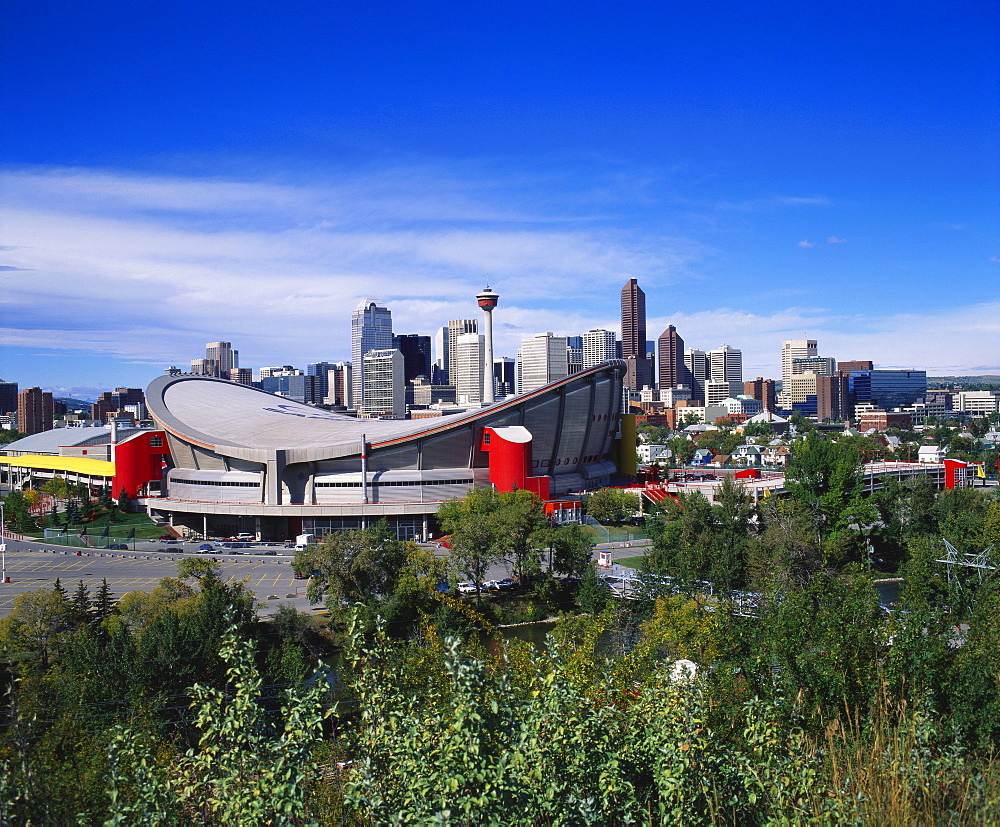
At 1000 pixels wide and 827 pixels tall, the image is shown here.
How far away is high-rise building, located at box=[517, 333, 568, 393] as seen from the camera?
172m

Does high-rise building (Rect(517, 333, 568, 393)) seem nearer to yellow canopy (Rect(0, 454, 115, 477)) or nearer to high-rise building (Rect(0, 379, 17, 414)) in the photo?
high-rise building (Rect(0, 379, 17, 414))

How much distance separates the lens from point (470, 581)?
30.1m

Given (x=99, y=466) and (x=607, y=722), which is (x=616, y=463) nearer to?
(x=99, y=466)

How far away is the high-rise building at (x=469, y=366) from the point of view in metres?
161

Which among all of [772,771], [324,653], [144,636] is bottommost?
[324,653]

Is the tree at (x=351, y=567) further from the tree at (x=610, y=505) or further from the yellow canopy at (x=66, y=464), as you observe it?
the yellow canopy at (x=66, y=464)

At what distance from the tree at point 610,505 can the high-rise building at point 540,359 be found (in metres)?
127

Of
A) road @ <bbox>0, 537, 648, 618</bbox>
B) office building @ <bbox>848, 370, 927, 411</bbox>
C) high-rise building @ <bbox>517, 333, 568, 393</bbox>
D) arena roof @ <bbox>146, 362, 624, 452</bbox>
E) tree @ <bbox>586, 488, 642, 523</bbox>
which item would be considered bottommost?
road @ <bbox>0, 537, 648, 618</bbox>

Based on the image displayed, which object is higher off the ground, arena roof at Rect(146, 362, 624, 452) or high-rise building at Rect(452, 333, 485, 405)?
high-rise building at Rect(452, 333, 485, 405)

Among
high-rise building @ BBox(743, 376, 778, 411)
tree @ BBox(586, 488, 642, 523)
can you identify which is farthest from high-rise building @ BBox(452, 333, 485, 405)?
tree @ BBox(586, 488, 642, 523)

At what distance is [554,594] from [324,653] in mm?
8426

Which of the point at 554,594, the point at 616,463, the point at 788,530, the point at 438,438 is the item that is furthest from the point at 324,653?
the point at 616,463

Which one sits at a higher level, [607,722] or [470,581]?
[607,722]

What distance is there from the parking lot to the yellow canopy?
1371 cm
